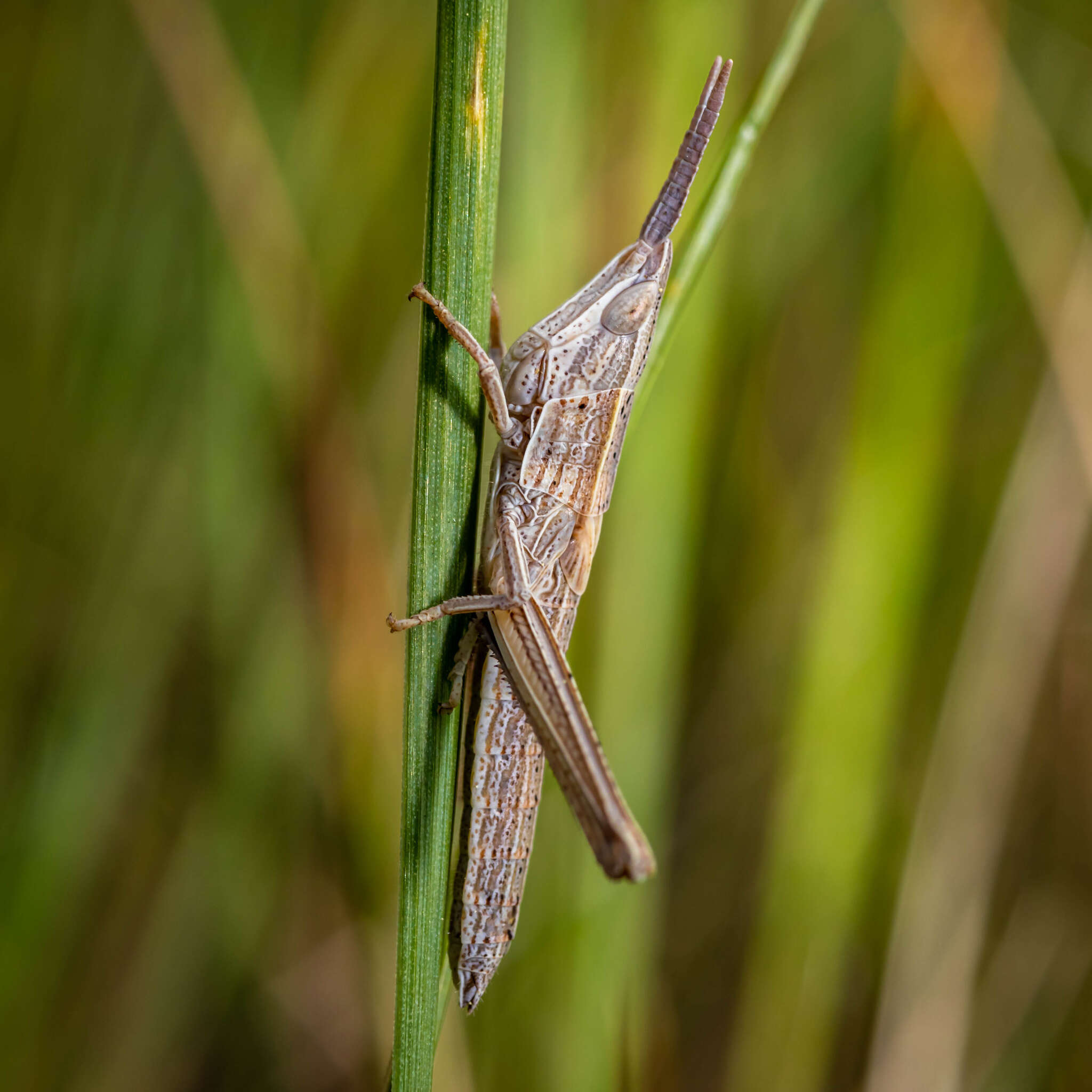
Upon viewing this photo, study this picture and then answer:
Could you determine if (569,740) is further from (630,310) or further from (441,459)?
(630,310)

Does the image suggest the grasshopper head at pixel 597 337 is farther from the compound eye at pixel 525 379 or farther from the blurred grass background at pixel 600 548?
the blurred grass background at pixel 600 548

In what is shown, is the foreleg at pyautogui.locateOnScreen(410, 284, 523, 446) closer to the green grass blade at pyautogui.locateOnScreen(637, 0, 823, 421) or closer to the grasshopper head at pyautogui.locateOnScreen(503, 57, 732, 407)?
the grasshopper head at pyautogui.locateOnScreen(503, 57, 732, 407)

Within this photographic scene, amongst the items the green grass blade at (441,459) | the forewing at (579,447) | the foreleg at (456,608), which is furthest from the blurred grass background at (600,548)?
the green grass blade at (441,459)

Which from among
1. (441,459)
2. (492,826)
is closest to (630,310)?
(441,459)

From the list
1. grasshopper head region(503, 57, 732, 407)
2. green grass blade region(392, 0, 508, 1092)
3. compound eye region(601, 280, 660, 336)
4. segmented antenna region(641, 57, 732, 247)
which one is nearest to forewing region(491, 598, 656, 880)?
green grass blade region(392, 0, 508, 1092)

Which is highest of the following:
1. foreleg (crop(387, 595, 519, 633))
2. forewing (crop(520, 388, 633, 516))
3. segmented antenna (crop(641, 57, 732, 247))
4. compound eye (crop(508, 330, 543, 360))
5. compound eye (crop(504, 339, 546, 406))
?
segmented antenna (crop(641, 57, 732, 247))

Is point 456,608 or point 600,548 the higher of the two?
point 600,548
